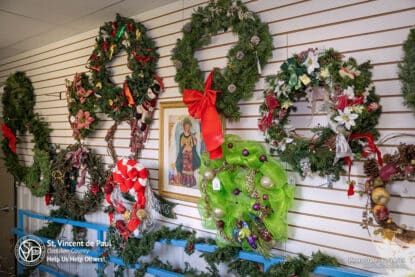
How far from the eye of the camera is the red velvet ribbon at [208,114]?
2082 millimetres

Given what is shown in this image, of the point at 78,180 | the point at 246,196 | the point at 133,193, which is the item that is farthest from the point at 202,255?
the point at 78,180

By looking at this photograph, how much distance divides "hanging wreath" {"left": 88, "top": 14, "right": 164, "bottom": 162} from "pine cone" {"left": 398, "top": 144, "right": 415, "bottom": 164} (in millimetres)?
1788

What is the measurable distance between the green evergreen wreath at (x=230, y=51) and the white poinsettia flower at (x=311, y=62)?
31 cm

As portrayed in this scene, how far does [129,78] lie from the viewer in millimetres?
2783

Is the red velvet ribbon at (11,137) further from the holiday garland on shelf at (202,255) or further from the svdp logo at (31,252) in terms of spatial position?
the holiday garland on shelf at (202,255)

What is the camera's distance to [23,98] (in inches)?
164

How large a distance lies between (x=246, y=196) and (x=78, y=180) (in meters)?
2.09

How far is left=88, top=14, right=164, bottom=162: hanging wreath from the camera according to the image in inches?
107

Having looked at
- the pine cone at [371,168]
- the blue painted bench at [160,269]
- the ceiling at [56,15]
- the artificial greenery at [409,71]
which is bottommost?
the blue painted bench at [160,269]

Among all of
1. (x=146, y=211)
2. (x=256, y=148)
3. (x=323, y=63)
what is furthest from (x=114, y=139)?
(x=323, y=63)

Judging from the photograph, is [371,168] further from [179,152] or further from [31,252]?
[31,252]

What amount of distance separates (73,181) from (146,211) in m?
1.33

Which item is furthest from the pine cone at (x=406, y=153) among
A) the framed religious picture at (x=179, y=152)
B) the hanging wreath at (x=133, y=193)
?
the hanging wreath at (x=133, y=193)

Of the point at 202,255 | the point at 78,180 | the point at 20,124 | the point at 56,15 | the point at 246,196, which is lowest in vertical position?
the point at 202,255
